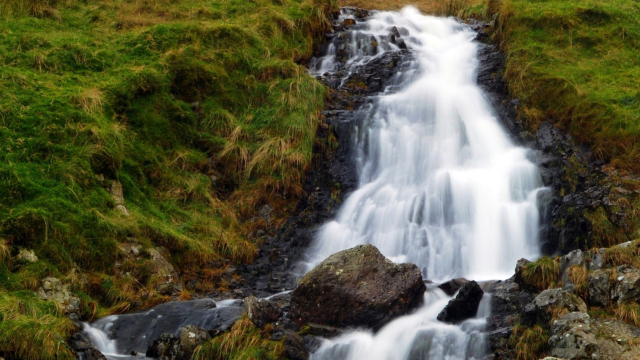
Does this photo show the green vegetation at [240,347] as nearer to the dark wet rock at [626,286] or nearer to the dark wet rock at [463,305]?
the dark wet rock at [463,305]

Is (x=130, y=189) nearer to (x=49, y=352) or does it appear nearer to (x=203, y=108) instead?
(x=203, y=108)

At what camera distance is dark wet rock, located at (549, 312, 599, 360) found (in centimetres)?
551

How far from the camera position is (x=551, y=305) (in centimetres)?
615

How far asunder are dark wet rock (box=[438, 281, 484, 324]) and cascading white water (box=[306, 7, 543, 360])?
11 cm

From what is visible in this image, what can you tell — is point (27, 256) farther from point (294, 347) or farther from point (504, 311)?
point (504, 311)

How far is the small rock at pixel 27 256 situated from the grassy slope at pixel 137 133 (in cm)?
7

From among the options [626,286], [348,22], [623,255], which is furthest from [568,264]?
[348,22]

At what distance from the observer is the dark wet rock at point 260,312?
671cm

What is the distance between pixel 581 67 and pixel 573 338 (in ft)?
23.7

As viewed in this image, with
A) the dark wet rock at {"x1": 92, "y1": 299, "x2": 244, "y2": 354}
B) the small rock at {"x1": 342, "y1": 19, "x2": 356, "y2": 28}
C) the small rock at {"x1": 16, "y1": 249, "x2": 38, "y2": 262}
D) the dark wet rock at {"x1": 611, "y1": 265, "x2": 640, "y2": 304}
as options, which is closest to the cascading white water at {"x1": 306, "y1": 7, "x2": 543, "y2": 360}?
the dark wet rock at {"x1": 92, "y1": 299, "x2": 244, "y2": 354}

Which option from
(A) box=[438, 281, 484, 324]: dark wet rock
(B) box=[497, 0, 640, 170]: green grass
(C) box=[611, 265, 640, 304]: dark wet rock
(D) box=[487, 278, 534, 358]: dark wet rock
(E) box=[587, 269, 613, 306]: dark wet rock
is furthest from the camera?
(B) box=[497, 0, 640, 170]: green grass

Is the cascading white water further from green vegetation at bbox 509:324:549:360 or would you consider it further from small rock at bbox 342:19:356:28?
small rock at bbox 342:19:356:28

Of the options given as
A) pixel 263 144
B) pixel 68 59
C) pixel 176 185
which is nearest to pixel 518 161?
pixel 263 144

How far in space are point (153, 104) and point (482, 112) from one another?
654 centimetres
